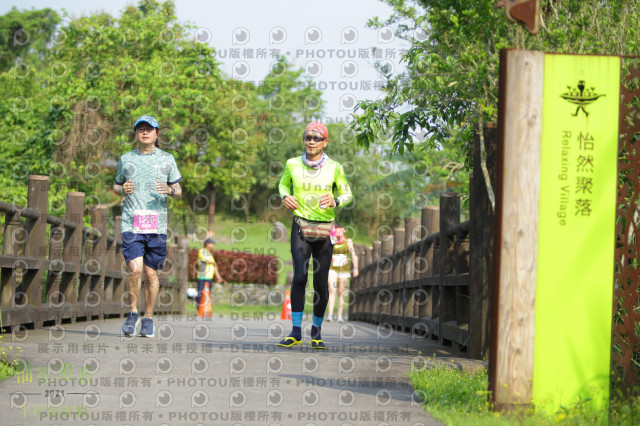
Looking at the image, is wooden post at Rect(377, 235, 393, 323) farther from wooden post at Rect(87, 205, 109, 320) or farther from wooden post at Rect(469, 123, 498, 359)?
wooden post at Rect(469, 123, 498, 359)

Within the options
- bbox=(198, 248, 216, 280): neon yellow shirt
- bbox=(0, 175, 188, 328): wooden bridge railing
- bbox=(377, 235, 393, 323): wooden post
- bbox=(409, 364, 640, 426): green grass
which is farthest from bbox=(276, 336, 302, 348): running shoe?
bbox=(198, 248, 216, 280): neon yellow shirt

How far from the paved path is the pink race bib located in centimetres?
115

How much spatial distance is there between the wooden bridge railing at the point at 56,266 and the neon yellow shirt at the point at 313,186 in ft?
8.52

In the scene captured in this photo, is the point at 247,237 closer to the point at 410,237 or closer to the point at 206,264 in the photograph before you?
the point at 206,264

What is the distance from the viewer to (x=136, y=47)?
37250 millimetres

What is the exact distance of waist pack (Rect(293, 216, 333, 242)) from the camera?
806 cm

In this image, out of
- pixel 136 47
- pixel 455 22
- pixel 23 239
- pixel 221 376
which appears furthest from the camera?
pixel 136 47

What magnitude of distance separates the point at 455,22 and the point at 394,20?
559 centimetres

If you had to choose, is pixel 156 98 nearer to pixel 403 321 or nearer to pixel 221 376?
pixel 403 321

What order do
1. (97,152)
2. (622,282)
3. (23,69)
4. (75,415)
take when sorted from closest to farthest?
(75,415) < (622,282) < (97,152) < (23,69)

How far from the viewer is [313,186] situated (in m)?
8.12

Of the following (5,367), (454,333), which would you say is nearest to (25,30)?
Answer: (454,333)

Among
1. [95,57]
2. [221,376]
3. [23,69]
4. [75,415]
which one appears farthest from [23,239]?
[23,69]

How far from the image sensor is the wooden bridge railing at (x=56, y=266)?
8.99 m
